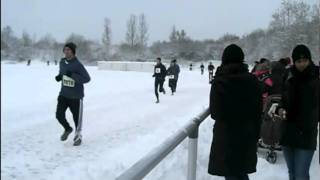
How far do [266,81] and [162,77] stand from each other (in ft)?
38.5

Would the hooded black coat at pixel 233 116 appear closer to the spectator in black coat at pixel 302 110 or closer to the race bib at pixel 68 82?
the spectator in black coat at pixel 302 110

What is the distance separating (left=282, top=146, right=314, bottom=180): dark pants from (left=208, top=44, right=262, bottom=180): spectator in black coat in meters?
0.59

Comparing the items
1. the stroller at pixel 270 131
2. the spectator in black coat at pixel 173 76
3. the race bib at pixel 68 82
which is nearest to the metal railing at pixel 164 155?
the stroller at pixel 270 131

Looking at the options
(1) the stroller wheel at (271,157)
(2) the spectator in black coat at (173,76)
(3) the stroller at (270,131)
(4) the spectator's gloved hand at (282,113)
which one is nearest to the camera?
(4) the spectator's gloved hand at (282,113)


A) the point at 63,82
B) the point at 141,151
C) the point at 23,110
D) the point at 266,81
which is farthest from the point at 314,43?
the point at 23,110

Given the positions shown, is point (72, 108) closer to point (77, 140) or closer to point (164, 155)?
point (77, 140)

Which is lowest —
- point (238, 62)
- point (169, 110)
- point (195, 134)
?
point (169, 110)

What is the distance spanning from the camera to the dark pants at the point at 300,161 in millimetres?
4293

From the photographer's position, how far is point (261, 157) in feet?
22.5

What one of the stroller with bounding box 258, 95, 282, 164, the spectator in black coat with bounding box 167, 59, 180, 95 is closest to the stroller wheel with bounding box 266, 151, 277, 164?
the stroller with bounding box 258, 95, 282, 164

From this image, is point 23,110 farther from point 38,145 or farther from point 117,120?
point 38,145

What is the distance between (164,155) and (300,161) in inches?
73.7

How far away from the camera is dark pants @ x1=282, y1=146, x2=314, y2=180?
4.29 m

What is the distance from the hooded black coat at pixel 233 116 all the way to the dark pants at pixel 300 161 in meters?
0.61
